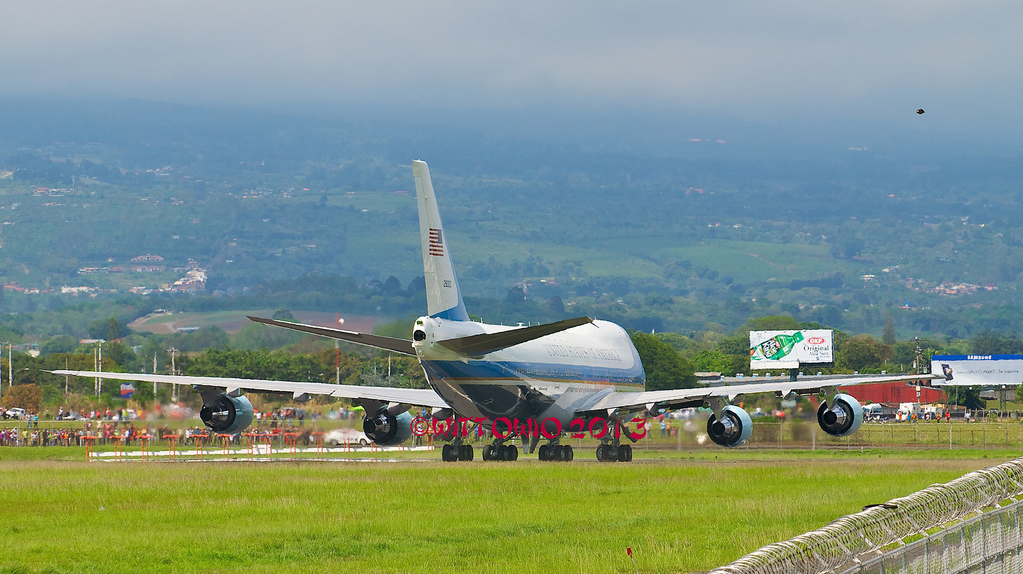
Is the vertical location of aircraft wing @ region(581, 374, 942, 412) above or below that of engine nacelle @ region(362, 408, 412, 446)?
above

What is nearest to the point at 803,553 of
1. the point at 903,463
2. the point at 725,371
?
the point at 903,463

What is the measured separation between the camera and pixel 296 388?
42125 millimetres

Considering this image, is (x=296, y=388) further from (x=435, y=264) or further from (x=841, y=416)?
(x=841, y=416)

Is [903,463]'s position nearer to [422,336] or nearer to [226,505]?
[422,336]

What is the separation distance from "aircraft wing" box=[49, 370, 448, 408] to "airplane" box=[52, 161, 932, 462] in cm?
4

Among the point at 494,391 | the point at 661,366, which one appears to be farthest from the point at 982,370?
the point at 494,391

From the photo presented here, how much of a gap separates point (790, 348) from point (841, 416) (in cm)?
9755

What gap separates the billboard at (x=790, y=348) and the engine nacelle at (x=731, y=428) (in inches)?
3743

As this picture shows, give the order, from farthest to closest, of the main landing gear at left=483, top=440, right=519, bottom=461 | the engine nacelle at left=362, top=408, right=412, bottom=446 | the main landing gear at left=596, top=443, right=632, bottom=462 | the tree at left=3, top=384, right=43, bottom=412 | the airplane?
the tree at left=3, top=384, right=43, bottom=412
the main landing gear at left=596, top=443, right=632, bottom=462
the main landing gear at left=483, top=440, right=519, bottom=461
the engine nacelle at left=362, top=408, right=412, bottom=446
the airplane

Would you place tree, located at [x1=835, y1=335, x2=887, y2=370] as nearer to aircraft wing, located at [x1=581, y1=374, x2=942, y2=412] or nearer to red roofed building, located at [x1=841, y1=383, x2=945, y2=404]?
red roofed building, located at [x1=841, y1=383, x2=945, y2=404]

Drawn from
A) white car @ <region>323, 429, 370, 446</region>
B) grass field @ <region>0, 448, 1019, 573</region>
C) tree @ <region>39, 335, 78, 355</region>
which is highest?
tree @ <region>39, 335, 78, 355</region>

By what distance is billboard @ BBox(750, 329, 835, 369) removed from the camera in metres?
135

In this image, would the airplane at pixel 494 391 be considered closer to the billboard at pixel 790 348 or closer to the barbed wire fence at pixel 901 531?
the barbed wire fence at pixel 901 531

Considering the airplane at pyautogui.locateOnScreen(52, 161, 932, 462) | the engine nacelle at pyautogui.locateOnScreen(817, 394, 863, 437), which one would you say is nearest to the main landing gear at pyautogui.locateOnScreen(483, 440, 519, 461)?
the airplane at pyautogui.locateOnScreen(52, 161, 932, 462)
